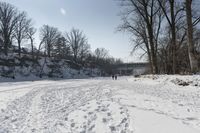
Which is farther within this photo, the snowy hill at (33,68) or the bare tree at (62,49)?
the bare tree at (62,49)

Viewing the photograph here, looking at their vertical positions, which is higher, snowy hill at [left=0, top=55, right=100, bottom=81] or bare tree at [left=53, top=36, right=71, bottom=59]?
bare tree at [left=53, top=36, right=71, bottom=59]

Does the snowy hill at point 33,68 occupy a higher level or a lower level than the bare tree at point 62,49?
lower

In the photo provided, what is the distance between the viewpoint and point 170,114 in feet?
20.7

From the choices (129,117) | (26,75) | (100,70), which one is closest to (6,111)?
(129,117)

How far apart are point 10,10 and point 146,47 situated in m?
42.4

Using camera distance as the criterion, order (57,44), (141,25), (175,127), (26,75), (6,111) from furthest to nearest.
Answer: (57,44), (26,75), (141,25), (6,111), (175,127)

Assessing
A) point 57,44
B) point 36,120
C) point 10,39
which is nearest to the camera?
point 36,120

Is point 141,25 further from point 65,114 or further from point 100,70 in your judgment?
point 100,70

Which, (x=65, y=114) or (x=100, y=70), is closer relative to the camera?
(x=65, y=114)

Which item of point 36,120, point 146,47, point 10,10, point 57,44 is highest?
point 10,10

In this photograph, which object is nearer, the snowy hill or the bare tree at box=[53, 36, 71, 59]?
the snowy hill

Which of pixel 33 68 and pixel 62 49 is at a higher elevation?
pixel 62 49

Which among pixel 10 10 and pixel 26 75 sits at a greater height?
pixel 10 10

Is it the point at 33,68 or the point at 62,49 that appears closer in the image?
the point at 33,68
